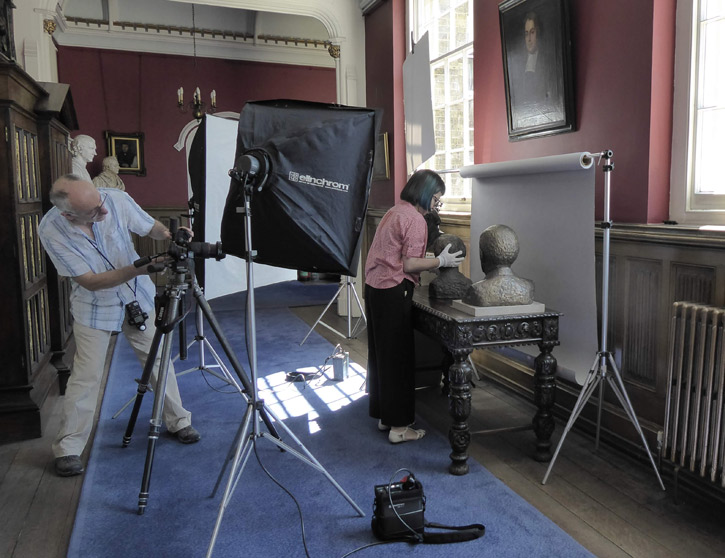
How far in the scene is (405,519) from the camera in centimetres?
224

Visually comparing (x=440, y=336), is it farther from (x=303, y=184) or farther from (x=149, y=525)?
(x=149, y=525)

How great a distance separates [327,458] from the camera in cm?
300

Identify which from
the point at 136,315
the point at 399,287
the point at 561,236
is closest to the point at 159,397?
the point at 136,315

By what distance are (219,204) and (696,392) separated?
111 inches

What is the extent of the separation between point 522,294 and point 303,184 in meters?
1.30

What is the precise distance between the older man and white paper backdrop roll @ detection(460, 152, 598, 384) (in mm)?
1884

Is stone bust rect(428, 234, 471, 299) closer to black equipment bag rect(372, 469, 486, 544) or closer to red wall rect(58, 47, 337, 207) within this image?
black equipment bag rect(372, 469, 486, 544)

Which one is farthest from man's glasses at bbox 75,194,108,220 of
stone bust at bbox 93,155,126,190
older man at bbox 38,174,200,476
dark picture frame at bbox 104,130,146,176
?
dark picture frame at bbox 104,130,146,176

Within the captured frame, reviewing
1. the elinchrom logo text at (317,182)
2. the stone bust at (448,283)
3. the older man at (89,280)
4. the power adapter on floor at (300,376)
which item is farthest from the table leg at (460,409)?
the power adapter on floor at (300,376)

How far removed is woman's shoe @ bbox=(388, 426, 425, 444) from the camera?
10.4 ft

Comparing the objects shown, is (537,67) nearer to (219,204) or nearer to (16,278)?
(219,204)

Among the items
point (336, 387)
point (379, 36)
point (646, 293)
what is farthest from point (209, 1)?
point (646, 293)

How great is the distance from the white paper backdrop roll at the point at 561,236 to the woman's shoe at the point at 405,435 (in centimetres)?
81

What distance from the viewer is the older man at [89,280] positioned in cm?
271
